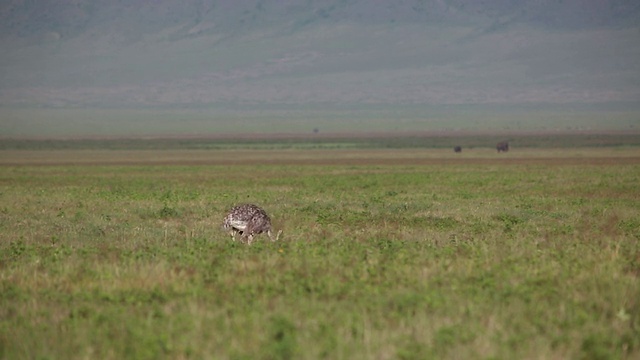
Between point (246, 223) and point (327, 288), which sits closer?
point (327, 288)

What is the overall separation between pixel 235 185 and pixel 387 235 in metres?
23.4

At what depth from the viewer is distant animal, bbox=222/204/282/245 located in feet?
60.0

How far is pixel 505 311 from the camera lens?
1120cm

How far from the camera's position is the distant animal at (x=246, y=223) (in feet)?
60.0

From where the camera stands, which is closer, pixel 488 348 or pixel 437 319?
pixel 488 348

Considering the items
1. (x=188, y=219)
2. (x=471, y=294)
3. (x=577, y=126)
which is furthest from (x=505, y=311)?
(x=577, y=126)

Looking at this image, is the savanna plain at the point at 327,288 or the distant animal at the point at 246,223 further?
the distant animal at the point at 246,223

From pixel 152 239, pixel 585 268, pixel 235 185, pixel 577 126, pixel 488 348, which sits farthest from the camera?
pixel 577 126

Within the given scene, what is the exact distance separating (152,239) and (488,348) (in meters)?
10.2

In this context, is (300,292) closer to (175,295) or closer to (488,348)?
(175,295)

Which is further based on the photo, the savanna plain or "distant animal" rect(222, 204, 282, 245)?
"distant animal" rect(222, 204, 282, 245)

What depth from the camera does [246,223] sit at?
18297 mm

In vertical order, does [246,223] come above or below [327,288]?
above

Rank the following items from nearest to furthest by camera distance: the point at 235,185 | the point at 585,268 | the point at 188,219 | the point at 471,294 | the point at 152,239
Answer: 1. the point at 471,294
2. the point at 585,268
3. the point at 152,239
4. the point at 188,219
5. the point at 235,185
